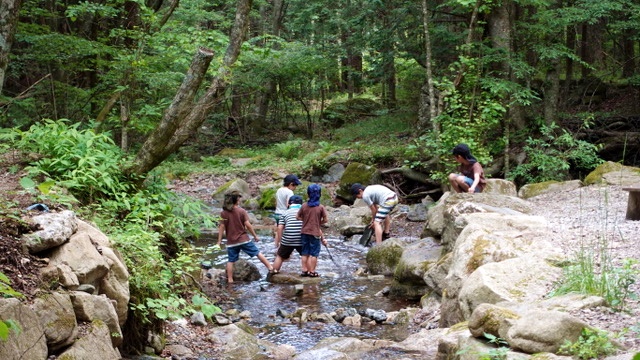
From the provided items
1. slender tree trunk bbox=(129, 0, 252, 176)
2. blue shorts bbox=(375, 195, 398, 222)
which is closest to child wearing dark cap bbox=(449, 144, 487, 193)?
blue shorts bbox=(375, 195, 398, 222)

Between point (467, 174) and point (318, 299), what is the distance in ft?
11.9

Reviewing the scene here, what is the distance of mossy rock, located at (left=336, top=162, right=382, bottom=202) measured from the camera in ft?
60.2

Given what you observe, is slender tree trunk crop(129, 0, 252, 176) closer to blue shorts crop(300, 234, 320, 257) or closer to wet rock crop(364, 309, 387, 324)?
blue shorts crop(300, 234, 320, 257)

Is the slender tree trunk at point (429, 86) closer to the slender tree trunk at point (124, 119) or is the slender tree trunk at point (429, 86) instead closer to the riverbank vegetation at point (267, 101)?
the riverbank vegetation at point (267, 101)

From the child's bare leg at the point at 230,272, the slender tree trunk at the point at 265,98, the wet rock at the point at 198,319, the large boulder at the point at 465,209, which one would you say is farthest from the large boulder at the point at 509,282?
the slender tree trunk at the point at 265,98

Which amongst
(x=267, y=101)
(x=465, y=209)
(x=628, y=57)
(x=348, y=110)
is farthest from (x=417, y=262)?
(x=348, y=110)

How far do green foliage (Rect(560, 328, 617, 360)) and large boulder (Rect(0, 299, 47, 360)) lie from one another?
135 inches

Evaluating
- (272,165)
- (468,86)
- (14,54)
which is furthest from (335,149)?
(14,54)

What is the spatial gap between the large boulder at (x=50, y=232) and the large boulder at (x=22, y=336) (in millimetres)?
774

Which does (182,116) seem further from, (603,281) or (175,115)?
(603,281)

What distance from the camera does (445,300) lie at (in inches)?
285

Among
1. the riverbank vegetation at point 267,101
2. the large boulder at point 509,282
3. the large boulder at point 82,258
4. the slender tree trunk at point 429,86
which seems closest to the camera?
the large boulder at point 82,258

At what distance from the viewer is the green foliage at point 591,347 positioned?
3.92 m

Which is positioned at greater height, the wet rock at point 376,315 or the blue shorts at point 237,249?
the blue shorts at point 237,249
